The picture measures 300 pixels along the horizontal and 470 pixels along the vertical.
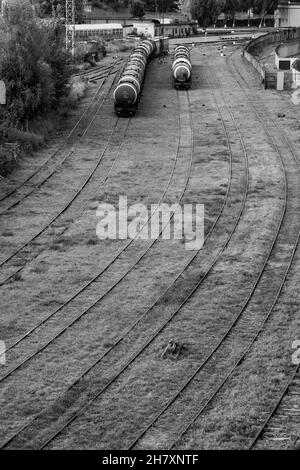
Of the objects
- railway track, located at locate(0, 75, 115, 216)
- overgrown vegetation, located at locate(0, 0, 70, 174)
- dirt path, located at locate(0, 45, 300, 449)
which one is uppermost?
overgrown vegetation, located at locate(0, 0, 70, 174)

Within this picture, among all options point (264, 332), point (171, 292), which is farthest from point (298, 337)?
point (171, 292)

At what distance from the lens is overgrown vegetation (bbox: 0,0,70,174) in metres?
34.4

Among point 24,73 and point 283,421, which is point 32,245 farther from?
point 24,73

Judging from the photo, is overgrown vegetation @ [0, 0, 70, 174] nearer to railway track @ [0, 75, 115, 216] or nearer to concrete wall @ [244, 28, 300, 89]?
railway track @ [0, 75, 115, 216]

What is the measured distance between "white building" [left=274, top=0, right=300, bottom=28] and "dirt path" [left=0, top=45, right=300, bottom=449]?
90026 mm

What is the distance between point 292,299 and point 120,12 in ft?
337

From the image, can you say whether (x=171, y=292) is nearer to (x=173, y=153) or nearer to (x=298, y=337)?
(x=298, y=337)

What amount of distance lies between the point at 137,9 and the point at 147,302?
331ft

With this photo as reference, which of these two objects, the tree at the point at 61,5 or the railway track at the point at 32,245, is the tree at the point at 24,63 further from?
the tree at the point at 61,5

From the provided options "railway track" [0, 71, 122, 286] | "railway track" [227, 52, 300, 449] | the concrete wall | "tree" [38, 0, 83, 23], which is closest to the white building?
the concrete wall

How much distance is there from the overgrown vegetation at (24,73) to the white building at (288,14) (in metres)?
88.4
